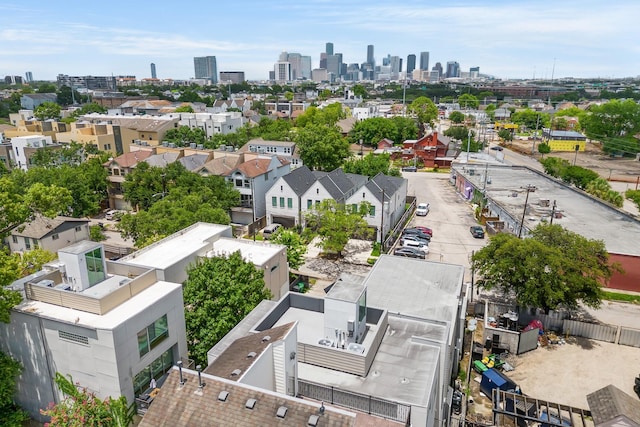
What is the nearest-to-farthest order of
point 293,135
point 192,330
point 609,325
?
point 192,330, point 609,325, point 293,135

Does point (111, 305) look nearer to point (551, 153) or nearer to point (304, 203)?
point (304, 203)

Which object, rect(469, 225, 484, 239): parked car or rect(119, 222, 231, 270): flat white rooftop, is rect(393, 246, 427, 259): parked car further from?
rect(119, 222, 231, 270): flat white rooftop

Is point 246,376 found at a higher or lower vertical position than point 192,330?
higher

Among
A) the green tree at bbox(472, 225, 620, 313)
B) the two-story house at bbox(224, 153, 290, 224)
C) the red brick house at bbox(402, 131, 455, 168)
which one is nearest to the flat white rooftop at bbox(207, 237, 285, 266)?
the green tree at bbox(472, 225, 620, 313)

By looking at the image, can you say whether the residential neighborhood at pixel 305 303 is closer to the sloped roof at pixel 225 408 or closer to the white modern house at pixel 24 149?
the sloped roof at pixel 225 408

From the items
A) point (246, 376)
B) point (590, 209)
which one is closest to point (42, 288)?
point (246, 376)

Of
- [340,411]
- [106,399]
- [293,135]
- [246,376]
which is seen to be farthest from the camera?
[293,135]

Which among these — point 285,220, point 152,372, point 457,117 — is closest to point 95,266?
point 152,372

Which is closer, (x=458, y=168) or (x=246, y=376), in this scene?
(x=246, y=376)

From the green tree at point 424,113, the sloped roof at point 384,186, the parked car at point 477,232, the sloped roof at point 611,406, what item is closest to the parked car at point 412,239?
the sloped roof at point 384,186
